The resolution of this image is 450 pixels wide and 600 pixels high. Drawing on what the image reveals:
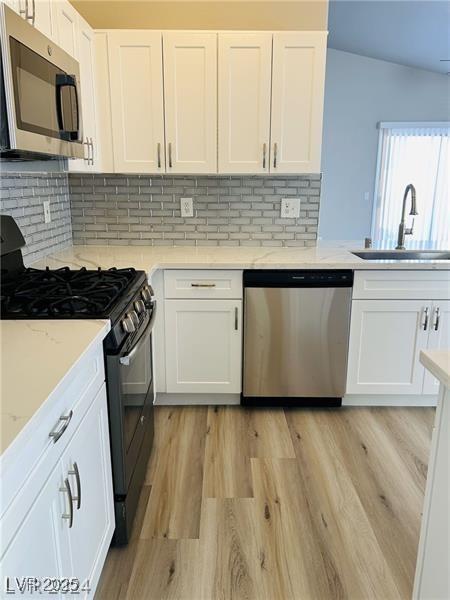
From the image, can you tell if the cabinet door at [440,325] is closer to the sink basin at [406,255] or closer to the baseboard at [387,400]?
the baseboard at [387,400]

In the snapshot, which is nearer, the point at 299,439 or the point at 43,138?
the point at 43,138

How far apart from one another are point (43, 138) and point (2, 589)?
1.35 meters

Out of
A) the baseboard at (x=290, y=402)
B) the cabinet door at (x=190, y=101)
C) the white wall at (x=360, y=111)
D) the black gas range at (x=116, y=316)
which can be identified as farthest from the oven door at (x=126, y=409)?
the white wall at (x=360, y=111)

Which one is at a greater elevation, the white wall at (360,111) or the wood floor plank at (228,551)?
the white wall at (360,111)

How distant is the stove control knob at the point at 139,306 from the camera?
5.85ft

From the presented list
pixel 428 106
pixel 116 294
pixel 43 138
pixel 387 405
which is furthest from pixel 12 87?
pixel 428 106

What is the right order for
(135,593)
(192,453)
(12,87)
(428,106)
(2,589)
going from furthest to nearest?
(428,106)
(192,453)
(135,593)
(12,87)
(2,589)

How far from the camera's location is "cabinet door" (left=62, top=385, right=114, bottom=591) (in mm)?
1205

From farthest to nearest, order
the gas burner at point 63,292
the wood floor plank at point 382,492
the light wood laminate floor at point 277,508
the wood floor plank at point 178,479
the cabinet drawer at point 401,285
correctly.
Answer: the cabinet drawer at point 401,285
the wood floor plank at point 178,479
the wood floor plank at point 382,492
the light wood laminate floor at point 277,508
the gas burner at point 63,292

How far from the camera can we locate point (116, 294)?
171cm

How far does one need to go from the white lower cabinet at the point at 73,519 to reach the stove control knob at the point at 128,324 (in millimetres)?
210

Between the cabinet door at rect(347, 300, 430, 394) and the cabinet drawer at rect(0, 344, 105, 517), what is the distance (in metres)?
1.71

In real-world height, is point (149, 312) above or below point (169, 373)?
above

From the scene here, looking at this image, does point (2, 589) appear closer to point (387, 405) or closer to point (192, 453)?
point (192, 453)
